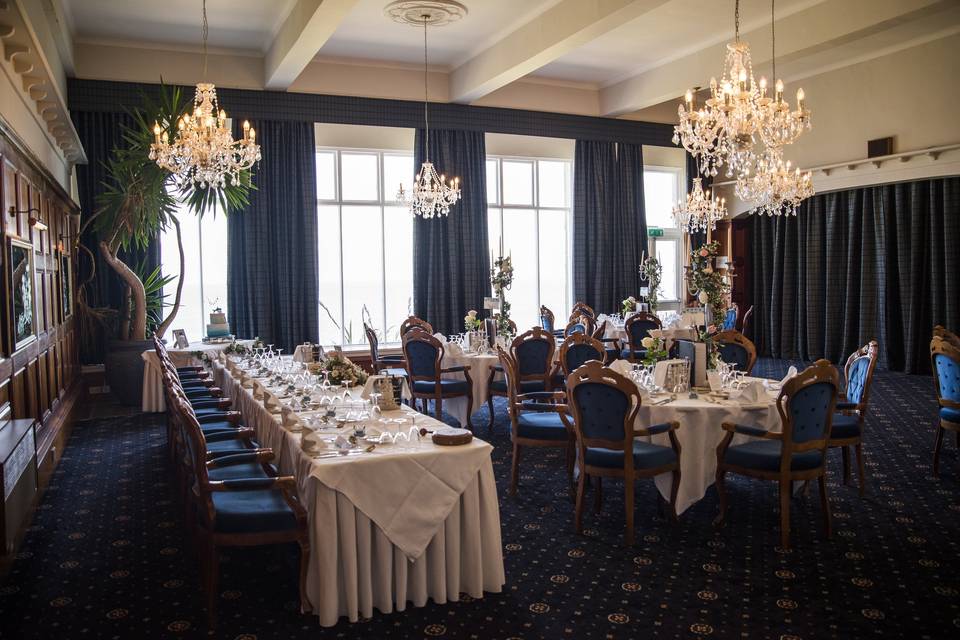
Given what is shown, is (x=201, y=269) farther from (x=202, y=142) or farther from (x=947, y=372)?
(x=947, y=372)

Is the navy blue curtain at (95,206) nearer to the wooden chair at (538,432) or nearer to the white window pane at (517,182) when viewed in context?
the white window pane at (517,182)

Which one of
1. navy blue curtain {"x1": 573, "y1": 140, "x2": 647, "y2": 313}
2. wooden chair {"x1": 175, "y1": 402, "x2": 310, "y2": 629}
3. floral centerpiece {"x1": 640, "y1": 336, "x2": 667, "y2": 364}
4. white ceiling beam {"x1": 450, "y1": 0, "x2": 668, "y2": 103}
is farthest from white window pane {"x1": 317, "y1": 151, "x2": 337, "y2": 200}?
wooden chair {"x1": 175, "y1": 402, "x2": 310, "y2": 629}

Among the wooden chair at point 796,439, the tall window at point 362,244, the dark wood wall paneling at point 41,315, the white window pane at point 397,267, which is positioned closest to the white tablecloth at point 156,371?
the dark wood wall paneling at point 41,315

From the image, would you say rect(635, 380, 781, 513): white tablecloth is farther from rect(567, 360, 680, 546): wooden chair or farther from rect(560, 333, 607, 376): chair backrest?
rect(560, 333, 607, 376): chair backrest

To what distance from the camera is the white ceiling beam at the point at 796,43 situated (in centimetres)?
848

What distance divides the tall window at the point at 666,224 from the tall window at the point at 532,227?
1.91 meters

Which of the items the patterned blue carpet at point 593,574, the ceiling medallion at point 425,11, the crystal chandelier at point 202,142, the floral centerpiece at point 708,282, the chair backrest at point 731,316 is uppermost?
the ceiling medallion at point 425,11

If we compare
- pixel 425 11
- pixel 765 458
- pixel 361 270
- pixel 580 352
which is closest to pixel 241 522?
pixel 765 458

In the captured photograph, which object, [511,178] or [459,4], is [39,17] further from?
[511,178]

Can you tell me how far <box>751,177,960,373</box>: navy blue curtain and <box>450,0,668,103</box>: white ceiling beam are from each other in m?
5.91

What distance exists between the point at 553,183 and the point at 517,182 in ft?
2.34

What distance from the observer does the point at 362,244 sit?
12.5 meters

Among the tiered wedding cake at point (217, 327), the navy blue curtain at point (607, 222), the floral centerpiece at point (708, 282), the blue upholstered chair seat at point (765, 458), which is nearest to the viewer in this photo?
the blue upholstered chair seat at point (765, 458)

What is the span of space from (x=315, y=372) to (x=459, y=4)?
16.1 feet
